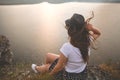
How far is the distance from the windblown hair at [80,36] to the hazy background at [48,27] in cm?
97

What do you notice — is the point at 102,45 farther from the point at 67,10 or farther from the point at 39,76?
the point at 39,76

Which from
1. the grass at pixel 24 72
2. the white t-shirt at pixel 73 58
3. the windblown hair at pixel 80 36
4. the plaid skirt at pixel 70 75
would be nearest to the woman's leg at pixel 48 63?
the grass at pixel 24 72

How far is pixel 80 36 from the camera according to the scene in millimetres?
2754

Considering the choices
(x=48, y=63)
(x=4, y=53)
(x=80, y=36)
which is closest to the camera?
(x=80, y=36)

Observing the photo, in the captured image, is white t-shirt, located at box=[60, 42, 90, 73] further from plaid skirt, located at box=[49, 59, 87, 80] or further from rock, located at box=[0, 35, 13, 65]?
rock, located at box=[0, 35, 13, 65]

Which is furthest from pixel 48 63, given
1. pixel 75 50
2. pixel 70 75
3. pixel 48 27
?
pixel 48 27

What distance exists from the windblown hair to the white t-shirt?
0.03m

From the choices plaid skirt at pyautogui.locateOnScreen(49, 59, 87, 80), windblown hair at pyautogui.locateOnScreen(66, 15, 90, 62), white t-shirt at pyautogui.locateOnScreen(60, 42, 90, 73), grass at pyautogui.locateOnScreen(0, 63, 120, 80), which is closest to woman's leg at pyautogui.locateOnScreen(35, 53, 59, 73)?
grass at pyautogui.locateOnScreen(0, 63, 120, 80)

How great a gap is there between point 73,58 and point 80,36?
0.65ft

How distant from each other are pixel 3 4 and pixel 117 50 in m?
1.62

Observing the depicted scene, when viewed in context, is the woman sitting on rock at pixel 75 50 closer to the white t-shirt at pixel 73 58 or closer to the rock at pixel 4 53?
the white t-shirt at pixel 73 58

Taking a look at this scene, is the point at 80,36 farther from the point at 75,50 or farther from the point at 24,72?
the point at 24,72

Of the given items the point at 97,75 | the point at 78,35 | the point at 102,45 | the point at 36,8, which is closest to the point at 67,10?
the point at 36,8

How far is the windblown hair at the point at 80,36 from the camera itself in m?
2.74
